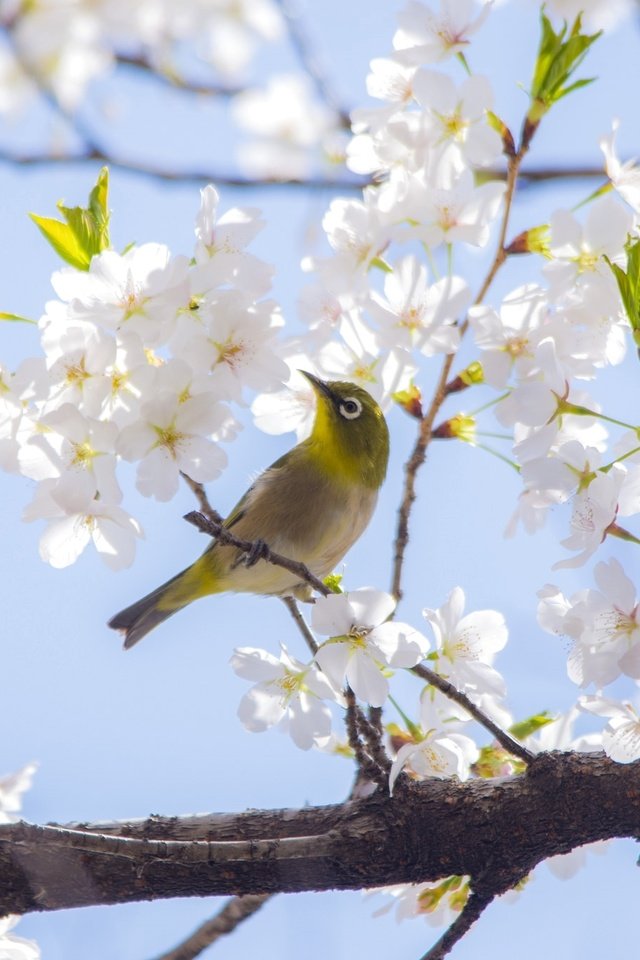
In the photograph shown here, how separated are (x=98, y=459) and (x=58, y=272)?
49 centimetres

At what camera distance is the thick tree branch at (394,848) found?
2963 millimetres

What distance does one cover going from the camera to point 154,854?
2832 mm

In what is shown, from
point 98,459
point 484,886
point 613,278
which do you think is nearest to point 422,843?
point 484,886

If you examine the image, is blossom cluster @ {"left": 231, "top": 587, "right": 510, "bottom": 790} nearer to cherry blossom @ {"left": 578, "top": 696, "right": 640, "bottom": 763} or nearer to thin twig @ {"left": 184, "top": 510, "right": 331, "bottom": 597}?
thin twig @ {"left": 184, "top": 510, "right": 331, "bottom": 597}

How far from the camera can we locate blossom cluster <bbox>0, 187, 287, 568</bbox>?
2670mm

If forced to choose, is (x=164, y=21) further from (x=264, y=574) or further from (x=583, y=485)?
(x=583, y=485)

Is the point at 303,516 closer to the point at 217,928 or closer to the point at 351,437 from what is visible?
the point at 351,437

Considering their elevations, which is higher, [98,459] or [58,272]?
[58,272]

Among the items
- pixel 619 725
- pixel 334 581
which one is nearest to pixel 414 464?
pixel 334 581

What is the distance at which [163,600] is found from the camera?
5.17 meters

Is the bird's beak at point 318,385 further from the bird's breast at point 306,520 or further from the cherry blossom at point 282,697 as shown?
the cherry blossom at point 282,697

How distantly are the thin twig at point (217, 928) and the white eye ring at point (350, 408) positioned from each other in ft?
7.61

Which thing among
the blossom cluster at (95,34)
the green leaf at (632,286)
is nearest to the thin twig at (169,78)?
the blossom cluster at (95,34)

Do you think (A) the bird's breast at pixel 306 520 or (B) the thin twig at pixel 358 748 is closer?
(B) the thin twig at pixel 358 748
